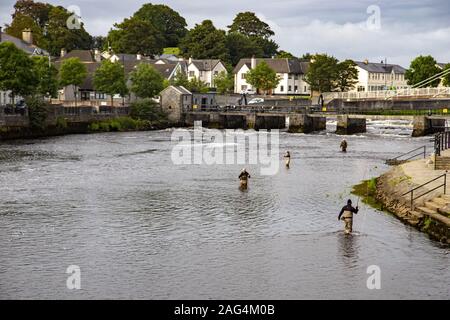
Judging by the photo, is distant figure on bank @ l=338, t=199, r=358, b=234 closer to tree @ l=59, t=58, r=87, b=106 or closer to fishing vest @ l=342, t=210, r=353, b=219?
fishing vest @ l=342, t=210, r=353, b=219

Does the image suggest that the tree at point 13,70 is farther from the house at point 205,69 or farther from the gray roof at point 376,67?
the gray roof at point 376,67

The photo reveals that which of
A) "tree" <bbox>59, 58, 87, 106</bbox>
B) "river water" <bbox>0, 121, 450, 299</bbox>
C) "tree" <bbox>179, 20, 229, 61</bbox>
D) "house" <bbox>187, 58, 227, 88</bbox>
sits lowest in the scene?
"river water" <bbox>0, 121, 450, 299</bbox>

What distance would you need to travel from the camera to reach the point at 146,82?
429ft

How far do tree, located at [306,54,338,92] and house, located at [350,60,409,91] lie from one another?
21977mm

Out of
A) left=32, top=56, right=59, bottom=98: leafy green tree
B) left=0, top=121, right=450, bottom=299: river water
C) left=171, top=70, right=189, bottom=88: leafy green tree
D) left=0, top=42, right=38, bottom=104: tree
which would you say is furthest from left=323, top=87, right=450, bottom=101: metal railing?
left=0, top=42, right=38, bottom=104: tree

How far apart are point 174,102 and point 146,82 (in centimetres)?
665

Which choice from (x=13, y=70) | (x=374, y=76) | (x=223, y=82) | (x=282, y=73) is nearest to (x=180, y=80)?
(x=223, y=82)

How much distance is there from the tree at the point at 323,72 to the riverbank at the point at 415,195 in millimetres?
110945

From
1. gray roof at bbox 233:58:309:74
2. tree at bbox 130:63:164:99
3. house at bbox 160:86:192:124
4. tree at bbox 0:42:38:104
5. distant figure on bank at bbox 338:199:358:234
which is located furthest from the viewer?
gray roof at bbox 233:58:309:74

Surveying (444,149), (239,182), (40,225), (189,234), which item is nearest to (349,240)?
(189,234)

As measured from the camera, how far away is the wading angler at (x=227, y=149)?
226ft

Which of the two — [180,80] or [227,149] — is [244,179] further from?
[180,80]

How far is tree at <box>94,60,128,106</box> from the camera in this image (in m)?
128

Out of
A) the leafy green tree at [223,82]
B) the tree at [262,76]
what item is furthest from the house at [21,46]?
the tree at [262,76]
